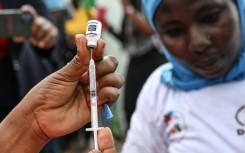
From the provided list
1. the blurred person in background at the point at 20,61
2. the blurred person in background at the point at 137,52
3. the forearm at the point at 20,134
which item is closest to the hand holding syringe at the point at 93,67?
the forearm at the point at 20,134

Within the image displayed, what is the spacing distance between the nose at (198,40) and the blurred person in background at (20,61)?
502 millimetres

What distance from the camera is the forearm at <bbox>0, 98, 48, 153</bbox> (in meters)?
0.96

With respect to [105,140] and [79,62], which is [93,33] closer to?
[79,62]

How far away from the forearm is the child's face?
1.74ft

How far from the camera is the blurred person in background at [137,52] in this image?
2969 millimetres

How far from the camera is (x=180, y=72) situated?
4.74 feet

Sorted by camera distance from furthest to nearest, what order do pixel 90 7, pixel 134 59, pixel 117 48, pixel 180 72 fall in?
pixel 117 48 → pixel 90 7 → pixel 134 59 → pixel 180 72

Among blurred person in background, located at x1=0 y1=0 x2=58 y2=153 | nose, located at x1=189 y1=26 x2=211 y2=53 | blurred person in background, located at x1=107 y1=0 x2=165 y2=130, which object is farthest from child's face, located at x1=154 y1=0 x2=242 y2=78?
blurred person in background, located at x1=107 y1=0 x2=165 y2=130

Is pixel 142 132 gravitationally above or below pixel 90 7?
below

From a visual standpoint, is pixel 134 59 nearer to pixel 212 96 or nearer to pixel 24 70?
pixel 24 70

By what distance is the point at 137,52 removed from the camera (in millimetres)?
3049

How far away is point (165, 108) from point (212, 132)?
0.59ft

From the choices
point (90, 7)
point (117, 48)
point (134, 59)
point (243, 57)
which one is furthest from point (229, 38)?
point (117, 48)

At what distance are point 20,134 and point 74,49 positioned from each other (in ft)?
2.45
